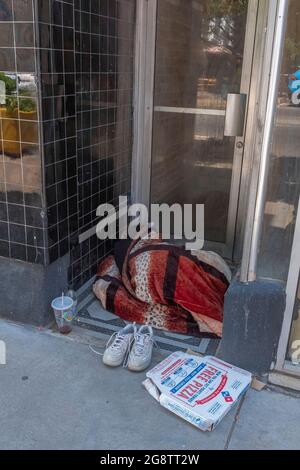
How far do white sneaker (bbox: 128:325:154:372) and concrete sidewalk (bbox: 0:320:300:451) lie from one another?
0.17 feet

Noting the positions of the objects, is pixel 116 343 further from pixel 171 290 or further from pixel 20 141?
pixel 20 141

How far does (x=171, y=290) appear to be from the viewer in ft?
9.50

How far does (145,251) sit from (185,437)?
1.34 m

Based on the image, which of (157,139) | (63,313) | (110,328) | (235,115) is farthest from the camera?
(157,139)

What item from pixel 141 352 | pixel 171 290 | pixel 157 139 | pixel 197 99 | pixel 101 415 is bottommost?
pixel 101 415

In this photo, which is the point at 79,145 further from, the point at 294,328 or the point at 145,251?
the point at 294,328

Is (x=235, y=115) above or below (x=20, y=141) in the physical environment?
above

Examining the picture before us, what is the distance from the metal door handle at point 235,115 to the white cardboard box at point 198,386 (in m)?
1.64

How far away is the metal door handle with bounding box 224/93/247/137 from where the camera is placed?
3.18m

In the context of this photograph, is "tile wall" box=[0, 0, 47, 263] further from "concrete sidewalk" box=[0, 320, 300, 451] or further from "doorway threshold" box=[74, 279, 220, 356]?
"concrete sidewalk" box=[0, 320, 300, 451]

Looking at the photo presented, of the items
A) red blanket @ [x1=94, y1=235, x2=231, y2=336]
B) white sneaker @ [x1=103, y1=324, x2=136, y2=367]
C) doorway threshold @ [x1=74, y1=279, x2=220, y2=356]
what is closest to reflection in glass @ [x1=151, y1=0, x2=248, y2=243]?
red blanket @ [x1=94, y1=235, x2=231, y2=336]

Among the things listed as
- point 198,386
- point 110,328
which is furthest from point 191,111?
point 198,386

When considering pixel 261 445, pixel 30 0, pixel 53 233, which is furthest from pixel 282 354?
pixel 30 0

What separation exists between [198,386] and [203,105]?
204 centimetres
